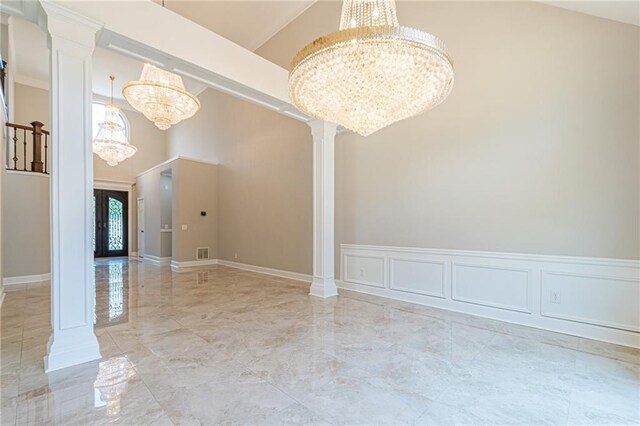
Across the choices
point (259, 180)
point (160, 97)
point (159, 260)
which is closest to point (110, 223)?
point (159, 260)

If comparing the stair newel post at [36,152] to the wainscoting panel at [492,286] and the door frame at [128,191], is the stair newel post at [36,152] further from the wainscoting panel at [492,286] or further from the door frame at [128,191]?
the wainscoting panel at [492,286]

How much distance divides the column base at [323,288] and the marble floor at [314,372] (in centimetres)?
69

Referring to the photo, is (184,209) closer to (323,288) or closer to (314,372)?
(323,288)

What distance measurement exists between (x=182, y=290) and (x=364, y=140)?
4.24 meters

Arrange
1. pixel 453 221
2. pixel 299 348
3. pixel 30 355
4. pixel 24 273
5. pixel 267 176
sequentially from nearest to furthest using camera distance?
pixel 30 355 < pixel 299 348 < pixel 453 221 < pixel 24 273 < pixel 267 176

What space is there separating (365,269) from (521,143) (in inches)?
115

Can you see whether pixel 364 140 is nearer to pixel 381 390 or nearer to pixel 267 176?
pixel 267 176

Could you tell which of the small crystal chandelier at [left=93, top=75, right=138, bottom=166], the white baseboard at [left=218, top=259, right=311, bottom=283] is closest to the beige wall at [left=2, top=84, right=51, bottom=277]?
the small crystal chandelier at [left=93, top=75, right=138, bottom=166]

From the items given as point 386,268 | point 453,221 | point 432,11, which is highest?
point 432,11

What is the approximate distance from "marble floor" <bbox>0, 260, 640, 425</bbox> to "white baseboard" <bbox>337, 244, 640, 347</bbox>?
216mm

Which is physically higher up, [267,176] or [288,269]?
[267,176]

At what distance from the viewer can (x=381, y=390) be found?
2.13 meters

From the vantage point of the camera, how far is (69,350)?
2.39 metres

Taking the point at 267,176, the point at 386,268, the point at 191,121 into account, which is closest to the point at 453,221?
the point at 386,268
